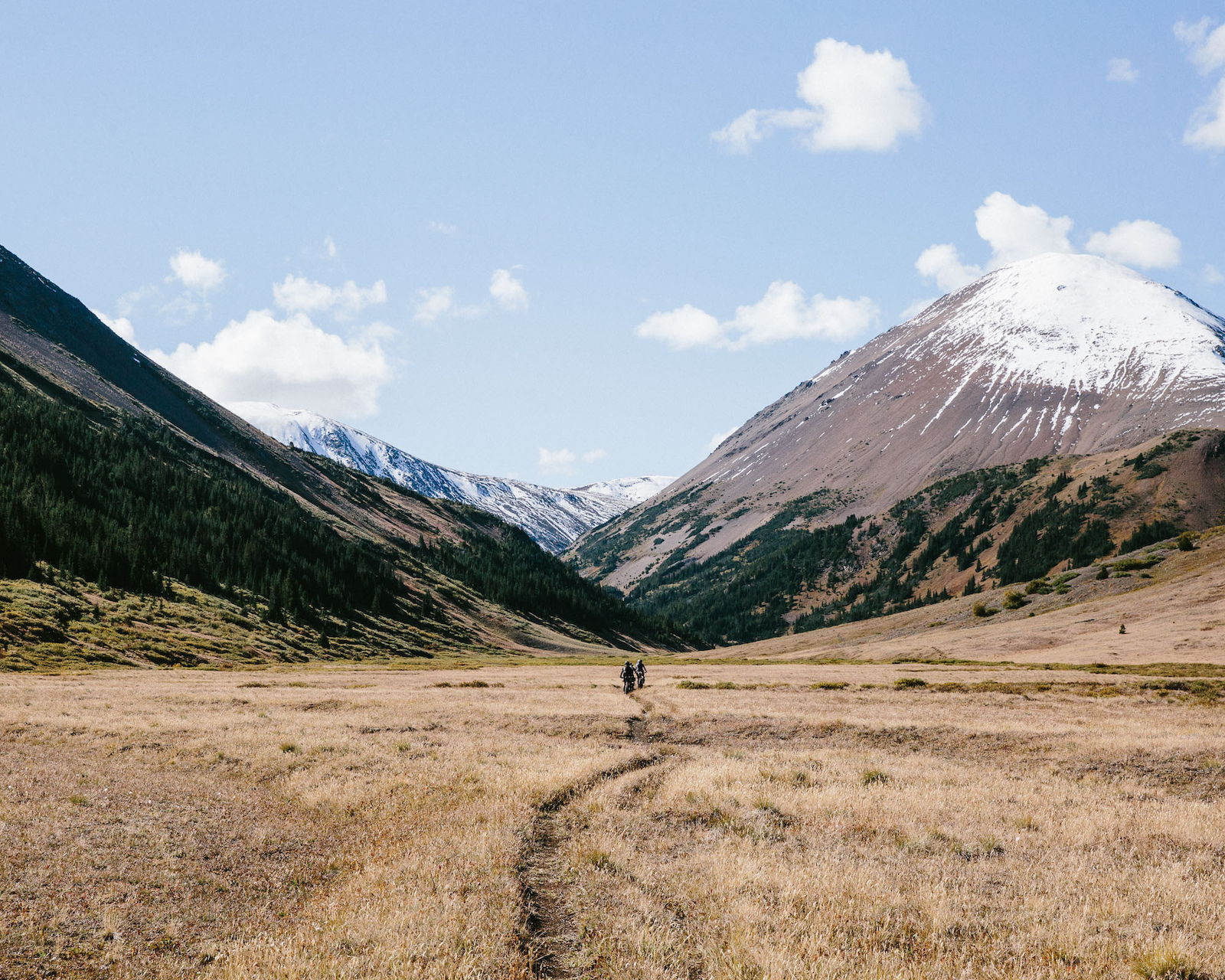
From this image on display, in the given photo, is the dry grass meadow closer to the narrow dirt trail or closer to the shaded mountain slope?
the narrow dirt trail

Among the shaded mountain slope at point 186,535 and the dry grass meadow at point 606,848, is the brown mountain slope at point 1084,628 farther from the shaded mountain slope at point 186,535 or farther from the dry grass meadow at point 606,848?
the shaded mountain slope at point 186,535

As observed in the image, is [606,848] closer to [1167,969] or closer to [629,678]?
[1167,969]

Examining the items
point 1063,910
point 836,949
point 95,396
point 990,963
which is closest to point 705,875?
point 836,949

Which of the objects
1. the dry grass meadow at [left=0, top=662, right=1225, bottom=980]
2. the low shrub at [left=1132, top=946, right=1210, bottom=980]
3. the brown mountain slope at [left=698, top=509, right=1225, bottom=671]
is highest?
the low shrub at [left=1132, top=946, right=1210, bottom=980]

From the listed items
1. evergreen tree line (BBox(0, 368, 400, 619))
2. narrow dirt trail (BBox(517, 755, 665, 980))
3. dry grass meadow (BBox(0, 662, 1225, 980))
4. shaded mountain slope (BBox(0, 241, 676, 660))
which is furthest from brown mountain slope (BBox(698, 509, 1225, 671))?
evergreen tree line (BBox(0, 368, 400, 619))

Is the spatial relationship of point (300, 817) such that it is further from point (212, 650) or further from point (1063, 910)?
point (212, 650)

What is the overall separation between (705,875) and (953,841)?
19.0ft

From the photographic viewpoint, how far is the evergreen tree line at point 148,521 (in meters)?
99.1

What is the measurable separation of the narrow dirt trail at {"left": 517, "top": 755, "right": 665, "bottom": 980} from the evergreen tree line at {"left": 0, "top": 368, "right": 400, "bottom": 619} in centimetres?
9760

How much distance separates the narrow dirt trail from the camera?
9.84m

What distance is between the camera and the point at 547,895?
12070mm

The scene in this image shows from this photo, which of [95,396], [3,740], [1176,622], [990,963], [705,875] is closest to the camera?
[990,963]

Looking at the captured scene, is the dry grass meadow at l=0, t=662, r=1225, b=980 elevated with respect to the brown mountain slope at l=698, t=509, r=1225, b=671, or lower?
elevated

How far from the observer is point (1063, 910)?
10914mm
